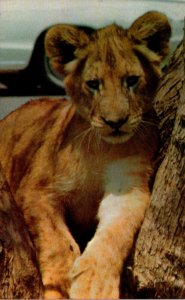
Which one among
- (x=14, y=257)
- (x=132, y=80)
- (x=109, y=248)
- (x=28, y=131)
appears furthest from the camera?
(x=28, y=131)

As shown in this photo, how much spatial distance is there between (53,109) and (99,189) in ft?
1.17

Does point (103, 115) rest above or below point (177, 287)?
above

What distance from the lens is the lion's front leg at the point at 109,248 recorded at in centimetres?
143

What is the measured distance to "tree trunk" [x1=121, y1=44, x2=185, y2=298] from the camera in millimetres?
1371

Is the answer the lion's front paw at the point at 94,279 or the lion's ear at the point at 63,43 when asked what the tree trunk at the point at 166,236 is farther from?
the lion's ear at the point at 63,43

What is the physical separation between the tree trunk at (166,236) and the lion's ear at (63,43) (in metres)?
0.33

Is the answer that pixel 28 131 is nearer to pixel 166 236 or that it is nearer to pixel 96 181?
pixel 96 181

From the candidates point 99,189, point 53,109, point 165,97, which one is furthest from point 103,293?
point 53,109

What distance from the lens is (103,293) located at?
1425 mm

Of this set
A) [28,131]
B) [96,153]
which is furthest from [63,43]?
[28,131]

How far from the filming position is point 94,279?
4.71ft

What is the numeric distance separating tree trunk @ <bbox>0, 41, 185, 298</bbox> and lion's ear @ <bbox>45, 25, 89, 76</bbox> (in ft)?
1.16

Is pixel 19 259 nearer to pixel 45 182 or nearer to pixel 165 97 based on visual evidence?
pixel 45 182

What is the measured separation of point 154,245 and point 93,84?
1.27ft
